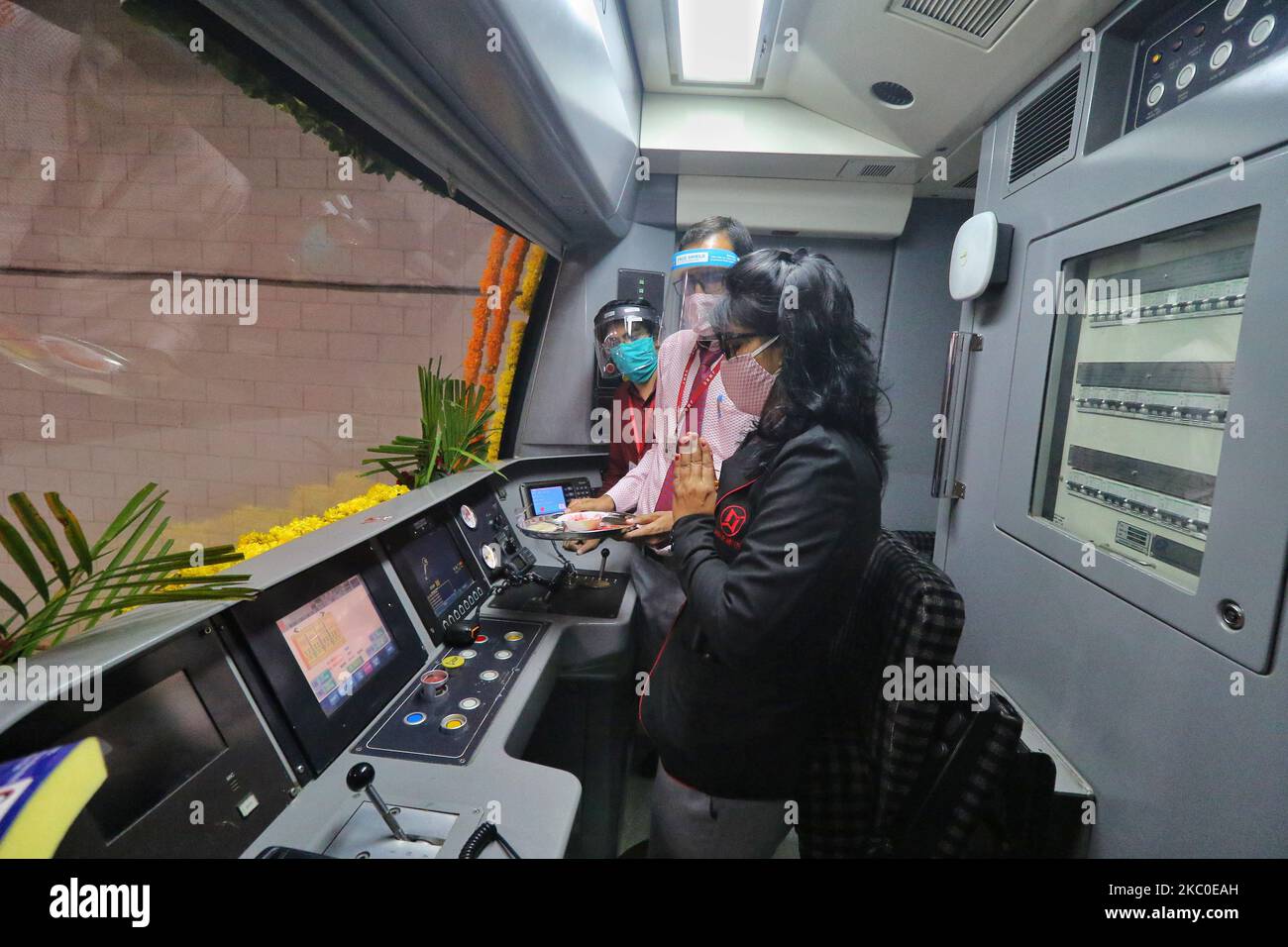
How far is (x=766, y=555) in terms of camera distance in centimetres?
92

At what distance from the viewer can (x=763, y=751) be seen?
3.61 ft

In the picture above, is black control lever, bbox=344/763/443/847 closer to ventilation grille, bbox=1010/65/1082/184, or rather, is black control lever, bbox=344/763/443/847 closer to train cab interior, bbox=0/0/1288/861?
train cab interior, bbox=0/0/1288/861

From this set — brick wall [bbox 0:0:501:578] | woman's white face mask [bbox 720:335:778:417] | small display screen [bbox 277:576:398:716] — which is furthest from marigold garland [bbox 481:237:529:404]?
woman's white face mask [bbox 720:335:778:417]

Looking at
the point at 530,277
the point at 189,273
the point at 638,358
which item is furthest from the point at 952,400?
the point at 189,273

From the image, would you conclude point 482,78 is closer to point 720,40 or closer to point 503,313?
point 720,40

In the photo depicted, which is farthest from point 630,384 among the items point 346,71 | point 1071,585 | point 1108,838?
point 1108,838

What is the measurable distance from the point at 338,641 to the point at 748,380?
3.22 ft

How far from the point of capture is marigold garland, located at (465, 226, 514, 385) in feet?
8.23

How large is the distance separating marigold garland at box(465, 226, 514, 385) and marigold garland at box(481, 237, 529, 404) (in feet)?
0.14

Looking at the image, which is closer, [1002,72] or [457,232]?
[1002,72]
